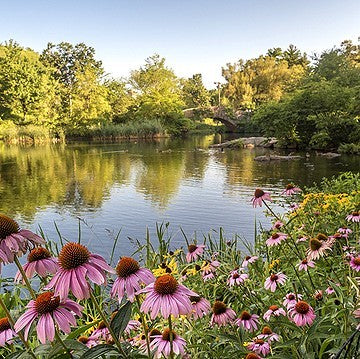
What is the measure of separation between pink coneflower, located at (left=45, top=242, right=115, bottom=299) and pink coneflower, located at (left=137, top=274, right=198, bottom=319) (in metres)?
0.09

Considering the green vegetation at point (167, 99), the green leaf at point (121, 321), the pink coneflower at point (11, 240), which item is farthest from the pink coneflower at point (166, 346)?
the green vegetation at point (167, 99)

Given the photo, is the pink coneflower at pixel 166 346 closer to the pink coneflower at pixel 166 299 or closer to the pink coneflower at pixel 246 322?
the pink coneflower at pixel 166 299

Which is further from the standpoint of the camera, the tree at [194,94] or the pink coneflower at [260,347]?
the tree at [194,94]

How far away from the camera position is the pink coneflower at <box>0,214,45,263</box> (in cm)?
67

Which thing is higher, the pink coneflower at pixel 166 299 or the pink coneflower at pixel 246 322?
the pink coneflower at pixel 166 299

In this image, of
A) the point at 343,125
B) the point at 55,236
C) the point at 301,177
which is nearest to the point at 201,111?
the point at 343,125

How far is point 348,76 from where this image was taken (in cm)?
1681

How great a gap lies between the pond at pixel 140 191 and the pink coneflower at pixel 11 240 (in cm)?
239

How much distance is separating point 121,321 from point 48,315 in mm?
129

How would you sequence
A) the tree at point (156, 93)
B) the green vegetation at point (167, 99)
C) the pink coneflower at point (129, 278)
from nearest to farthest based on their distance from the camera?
the pink coneflower at point (129, 278) < the green vegetation at point (167, 99) < the tree at point (156, 93)

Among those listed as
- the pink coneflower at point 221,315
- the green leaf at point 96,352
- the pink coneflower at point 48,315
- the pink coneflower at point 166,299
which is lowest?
the pink coneflower at point 221,315

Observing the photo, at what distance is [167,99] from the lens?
29.7 meters

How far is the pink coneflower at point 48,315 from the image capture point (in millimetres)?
646

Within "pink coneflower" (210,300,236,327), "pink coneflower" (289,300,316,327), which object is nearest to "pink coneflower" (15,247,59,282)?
"pink coneflower" (210,300,236,327)
